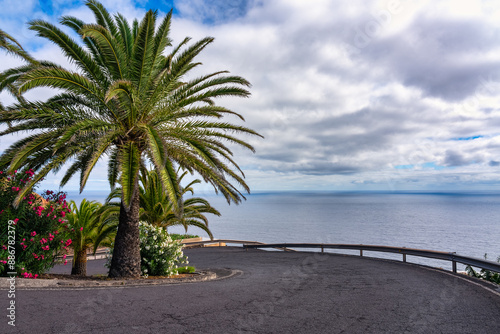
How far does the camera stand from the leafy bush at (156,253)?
12516mm

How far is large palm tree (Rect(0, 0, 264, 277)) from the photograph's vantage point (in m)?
9.81

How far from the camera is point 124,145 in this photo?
10.8 metres

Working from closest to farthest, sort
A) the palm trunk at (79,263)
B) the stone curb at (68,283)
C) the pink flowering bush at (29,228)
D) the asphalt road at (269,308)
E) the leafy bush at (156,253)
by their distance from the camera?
the asphalt road at (269,308) → the stone curb at (68,283) → the pink flowering bush at (29,228) → the leafy bush at (156,253) → the palm trunk at (79,263)

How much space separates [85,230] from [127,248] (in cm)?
629

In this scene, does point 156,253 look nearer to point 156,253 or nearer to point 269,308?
point 156,253

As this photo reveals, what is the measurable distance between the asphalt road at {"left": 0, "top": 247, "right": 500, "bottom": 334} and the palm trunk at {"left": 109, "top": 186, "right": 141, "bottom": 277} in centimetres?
236

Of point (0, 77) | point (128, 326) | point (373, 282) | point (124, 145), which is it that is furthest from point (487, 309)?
point (0, 77)

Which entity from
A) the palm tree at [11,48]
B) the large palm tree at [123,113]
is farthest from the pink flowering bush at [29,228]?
the palm tree at [11,48]

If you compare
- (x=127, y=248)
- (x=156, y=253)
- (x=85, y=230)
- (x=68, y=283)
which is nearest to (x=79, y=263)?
(x=85, y=230)

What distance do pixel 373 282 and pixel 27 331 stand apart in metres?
8.90

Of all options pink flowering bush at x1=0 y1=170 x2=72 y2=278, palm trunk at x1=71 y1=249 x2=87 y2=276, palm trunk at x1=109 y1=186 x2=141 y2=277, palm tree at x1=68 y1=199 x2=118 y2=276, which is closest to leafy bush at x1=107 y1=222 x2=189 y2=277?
palm trunk at x1=109 y1=186 x2=141 y2=277

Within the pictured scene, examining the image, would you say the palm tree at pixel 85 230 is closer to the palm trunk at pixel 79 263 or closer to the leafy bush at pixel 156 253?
the palm trunk at pixel 79 263

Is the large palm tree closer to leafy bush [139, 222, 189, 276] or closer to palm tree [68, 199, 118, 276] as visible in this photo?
leafy bush [139, 222, 189, 276]

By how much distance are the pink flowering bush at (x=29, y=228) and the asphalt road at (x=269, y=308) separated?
6.07ft
